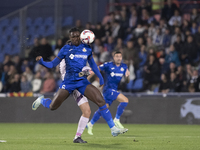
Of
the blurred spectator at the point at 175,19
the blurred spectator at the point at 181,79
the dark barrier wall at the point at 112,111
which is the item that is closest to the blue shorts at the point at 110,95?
the dark barrier wall at the point at 112,111

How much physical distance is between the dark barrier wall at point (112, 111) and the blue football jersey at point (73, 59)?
26.4ft

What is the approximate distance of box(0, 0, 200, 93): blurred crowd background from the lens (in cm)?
1688

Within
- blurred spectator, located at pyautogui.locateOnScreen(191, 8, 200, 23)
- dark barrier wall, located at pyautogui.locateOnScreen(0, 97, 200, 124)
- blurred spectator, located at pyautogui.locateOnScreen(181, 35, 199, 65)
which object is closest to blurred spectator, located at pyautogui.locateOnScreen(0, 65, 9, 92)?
dark barrier wall, located at pyautogui.locateOnScreen(0, 97, 200, 124)

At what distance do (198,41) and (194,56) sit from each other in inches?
23.5

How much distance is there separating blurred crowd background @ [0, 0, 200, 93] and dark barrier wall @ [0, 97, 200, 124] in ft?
2.04

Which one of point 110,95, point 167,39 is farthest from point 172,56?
point 110,95

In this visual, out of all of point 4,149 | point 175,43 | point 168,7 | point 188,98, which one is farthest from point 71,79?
point 168,7

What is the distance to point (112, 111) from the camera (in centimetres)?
1652

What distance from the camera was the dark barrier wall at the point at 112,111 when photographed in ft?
53.0

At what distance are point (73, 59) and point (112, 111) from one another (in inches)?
326

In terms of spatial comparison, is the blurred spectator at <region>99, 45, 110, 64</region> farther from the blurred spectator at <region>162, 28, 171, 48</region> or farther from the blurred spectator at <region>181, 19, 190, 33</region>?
the blurred spectator at <region>181, 19, 190, 33</region>

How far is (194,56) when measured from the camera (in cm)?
1730

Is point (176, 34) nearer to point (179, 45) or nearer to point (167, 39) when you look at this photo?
point (167, 39)

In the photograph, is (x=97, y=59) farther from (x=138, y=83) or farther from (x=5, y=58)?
(x=5, y=58)
